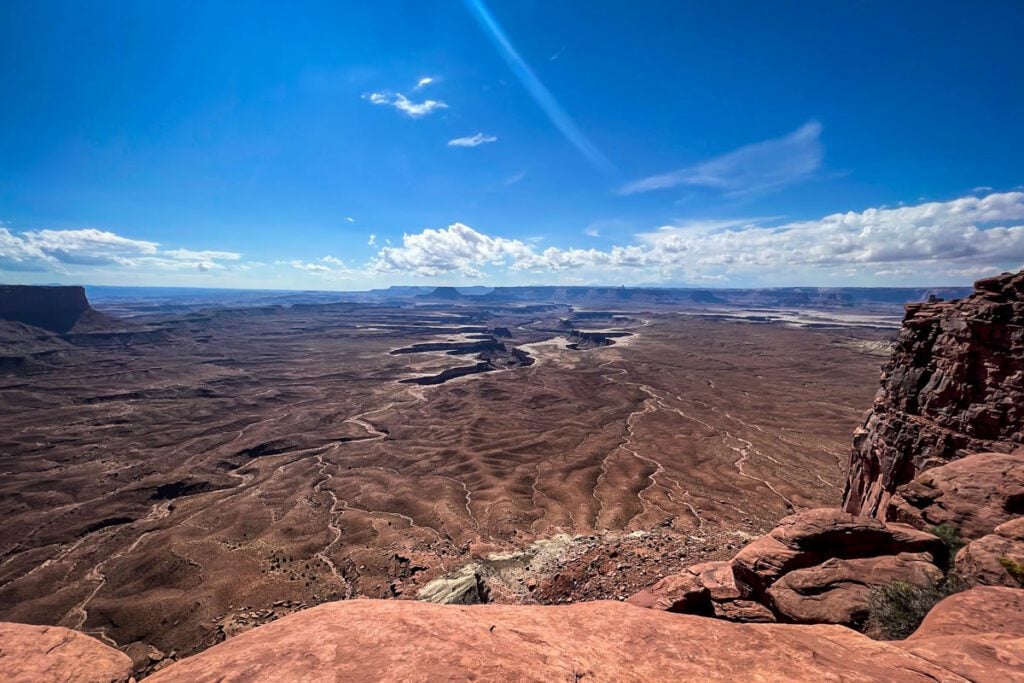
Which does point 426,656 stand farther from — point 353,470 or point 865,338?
point 865,338

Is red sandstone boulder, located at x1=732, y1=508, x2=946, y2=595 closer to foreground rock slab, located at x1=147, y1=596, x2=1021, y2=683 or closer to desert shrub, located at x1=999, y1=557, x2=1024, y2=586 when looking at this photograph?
desert shrub, located at x1=999, y1=557, x2=1024, y2=586

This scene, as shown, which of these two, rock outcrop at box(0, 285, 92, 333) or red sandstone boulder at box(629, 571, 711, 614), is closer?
red sandstone boulder at box(629, 571, 711, 614)

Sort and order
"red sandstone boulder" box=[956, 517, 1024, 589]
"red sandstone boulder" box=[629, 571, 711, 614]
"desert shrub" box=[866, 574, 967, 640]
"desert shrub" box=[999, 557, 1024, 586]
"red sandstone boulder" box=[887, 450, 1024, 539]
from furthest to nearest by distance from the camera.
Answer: "red sandstone boulder" box=[887, 450, 1024, 539] → "red sandstone boulder" box=[629, 571, 711, 614] → "red sandstone boulder" box=[956, 517, 1024, 589] → "desert shrub" box=[999, 557, 1024, 586] → "desert shrub" box=[866, 574, 967, 640]

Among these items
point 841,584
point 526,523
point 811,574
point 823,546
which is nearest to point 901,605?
point 841,584

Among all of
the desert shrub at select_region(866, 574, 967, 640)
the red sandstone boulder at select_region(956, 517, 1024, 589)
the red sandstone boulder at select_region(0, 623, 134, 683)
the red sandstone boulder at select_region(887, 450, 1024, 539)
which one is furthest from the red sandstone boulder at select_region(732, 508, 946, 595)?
the red sandstone boulder at select_region(0, 623, 134, 683)

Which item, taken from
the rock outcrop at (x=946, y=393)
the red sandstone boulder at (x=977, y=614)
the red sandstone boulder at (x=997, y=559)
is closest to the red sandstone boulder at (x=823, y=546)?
the red sandstone boulder at (x=997, y=559)
